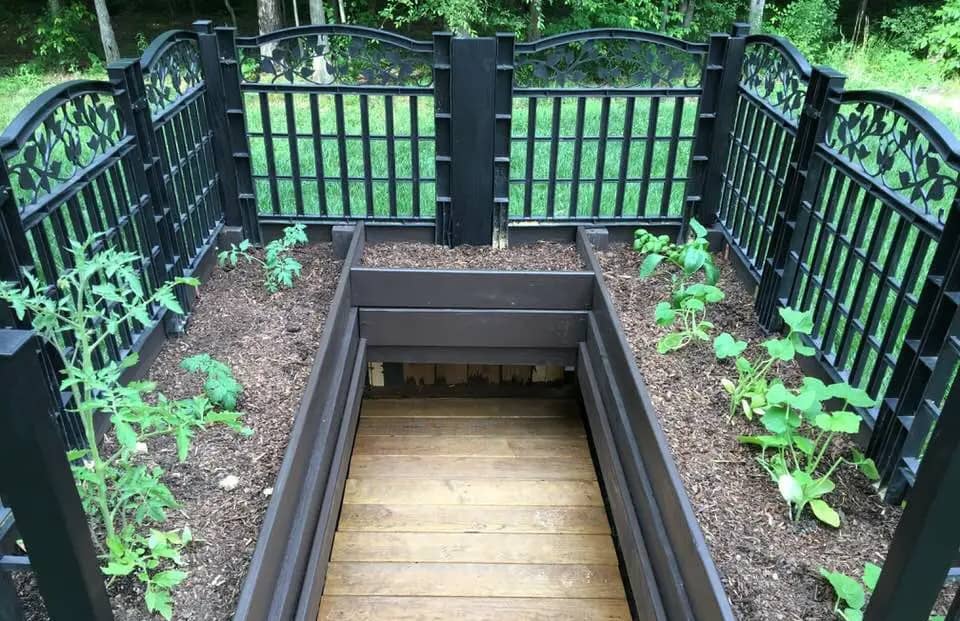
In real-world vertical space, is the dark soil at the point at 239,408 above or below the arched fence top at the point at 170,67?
below

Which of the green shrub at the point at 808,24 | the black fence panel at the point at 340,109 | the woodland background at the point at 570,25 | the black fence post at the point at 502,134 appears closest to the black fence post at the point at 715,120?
the black fence post at the point at 502,134

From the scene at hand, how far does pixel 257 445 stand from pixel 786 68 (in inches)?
115

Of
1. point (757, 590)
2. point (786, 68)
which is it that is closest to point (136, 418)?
point (757, 590)

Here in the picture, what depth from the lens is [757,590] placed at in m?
2.15

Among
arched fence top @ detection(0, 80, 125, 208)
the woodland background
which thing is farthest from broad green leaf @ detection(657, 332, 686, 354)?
the woodland background

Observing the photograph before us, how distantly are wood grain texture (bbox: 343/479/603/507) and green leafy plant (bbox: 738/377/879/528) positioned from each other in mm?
1078

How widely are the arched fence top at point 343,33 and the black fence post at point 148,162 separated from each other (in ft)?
3.23

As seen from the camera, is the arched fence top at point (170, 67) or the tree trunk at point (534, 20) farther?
the tree trunk at point (534, 20)

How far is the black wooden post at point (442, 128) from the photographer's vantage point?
384cm

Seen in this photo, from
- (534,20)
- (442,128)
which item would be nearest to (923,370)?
(442,128)

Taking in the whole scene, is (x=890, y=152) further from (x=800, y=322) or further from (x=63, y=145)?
(x=63, y=145)

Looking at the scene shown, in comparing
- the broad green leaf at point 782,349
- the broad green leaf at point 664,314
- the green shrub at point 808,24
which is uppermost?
the green shrub at point 808,24

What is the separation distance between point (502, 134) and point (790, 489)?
2.49 m

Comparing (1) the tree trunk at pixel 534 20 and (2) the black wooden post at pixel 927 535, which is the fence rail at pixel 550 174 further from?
(1) the tree trunk at pixel 534 20
